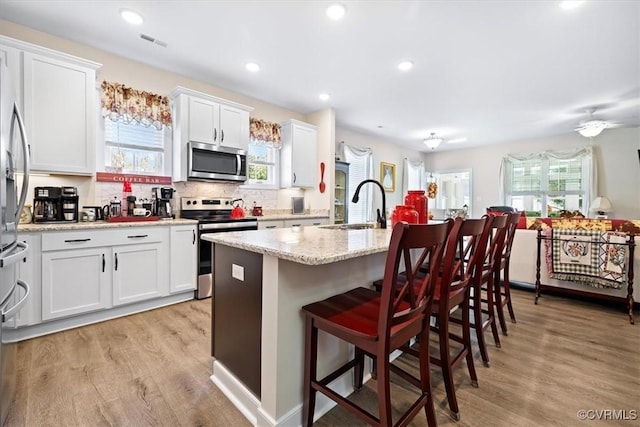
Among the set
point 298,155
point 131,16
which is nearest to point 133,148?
point 131,16

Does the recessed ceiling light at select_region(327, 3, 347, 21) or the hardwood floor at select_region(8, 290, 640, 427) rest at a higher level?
the recessed ceiling light at select_region(327, 3, 347, 21)

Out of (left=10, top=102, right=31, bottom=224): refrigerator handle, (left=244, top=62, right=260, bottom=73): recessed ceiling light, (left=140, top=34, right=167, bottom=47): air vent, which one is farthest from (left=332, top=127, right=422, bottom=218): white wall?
(left=10, top=102, right=31, bottom=224): refrigerator handle

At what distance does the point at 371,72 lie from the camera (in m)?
3.53

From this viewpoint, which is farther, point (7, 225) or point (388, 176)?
point (388, 176)

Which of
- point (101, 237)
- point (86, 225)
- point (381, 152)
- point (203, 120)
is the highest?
point (381, 152)

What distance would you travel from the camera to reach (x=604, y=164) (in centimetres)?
598

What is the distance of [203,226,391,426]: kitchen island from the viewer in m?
1.34

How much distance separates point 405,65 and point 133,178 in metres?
3.41

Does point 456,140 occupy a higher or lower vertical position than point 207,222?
higher

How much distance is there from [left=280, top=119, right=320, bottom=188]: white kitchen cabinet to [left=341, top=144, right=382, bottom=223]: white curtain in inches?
50.1

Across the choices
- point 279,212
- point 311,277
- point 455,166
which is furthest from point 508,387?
point 455,166

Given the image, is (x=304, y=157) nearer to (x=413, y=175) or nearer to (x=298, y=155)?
(x=298, y=155)

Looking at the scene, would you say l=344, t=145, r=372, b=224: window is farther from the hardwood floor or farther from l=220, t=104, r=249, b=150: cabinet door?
the hardwood floor

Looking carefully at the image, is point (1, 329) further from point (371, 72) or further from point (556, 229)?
point (556, 229)
